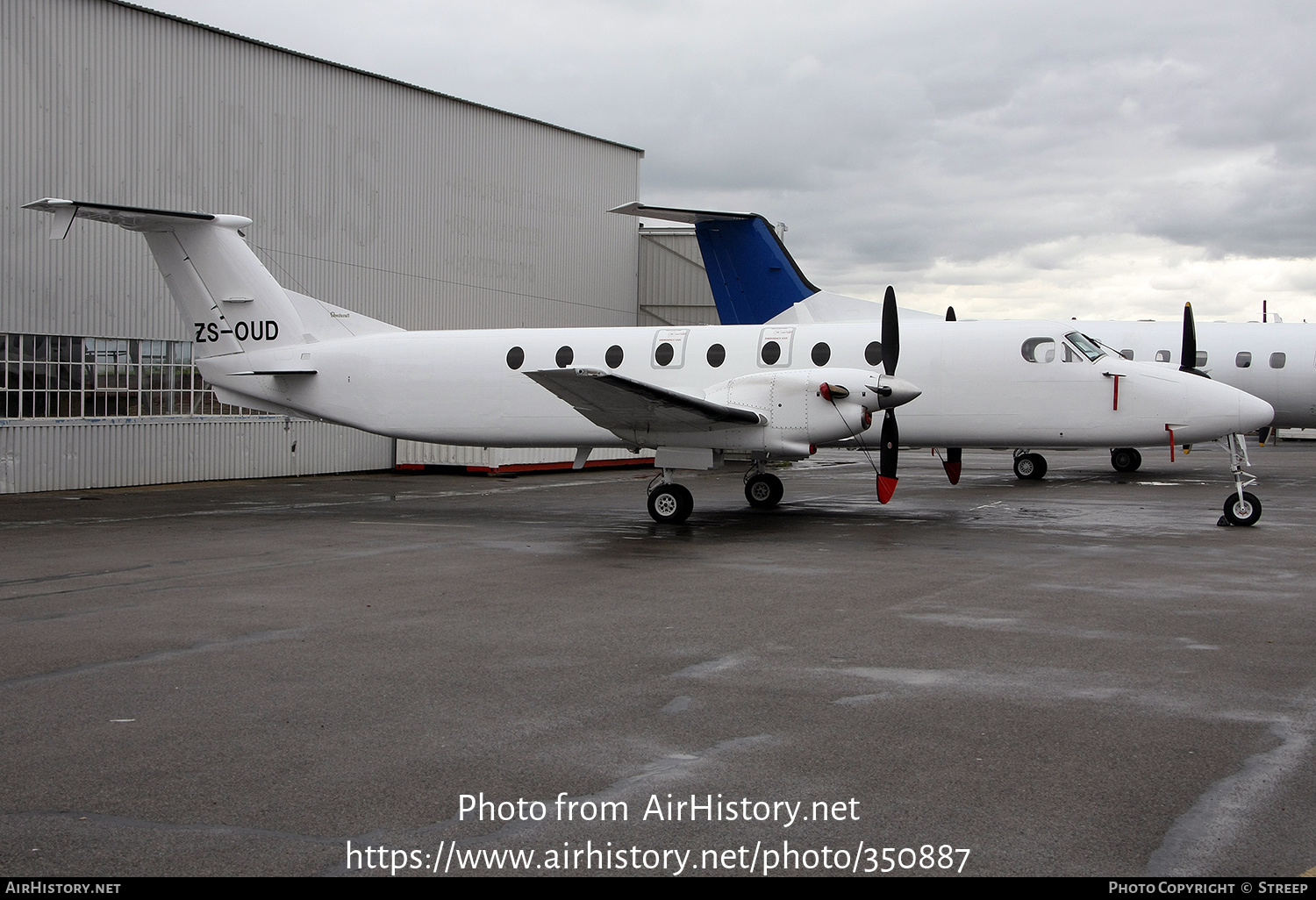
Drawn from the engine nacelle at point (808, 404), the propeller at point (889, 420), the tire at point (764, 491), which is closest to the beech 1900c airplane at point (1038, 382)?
the propeller at point (889, 420)

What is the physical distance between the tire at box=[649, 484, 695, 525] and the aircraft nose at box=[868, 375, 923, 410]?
2887 millimetres

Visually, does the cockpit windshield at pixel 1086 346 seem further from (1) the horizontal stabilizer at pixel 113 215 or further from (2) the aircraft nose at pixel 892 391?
(1) the horizontal stabilizer at pixel 113 215

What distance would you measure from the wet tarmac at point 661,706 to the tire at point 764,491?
166 inches

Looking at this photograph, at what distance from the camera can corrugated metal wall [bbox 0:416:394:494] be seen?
2058 cm

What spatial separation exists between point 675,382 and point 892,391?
3356 mm

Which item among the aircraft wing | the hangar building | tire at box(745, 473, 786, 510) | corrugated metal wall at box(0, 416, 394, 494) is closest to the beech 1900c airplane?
tire at box(745, 473, 786, 510)

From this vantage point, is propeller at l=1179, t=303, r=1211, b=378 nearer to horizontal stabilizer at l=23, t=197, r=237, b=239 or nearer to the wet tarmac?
the wet tarmac

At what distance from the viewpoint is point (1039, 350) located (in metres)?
15.3

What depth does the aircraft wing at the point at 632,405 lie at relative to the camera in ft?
43.4

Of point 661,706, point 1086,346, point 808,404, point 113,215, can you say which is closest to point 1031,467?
point 1086,346

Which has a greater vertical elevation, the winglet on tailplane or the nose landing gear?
the winglet on tailplane

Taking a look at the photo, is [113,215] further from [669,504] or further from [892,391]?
[892,391]
